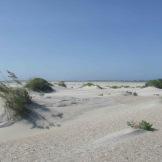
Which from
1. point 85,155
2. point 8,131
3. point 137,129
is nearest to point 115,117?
point 137,129

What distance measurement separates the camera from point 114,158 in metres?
8.45

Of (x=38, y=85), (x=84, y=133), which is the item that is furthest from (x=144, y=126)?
(x=38, y=85)

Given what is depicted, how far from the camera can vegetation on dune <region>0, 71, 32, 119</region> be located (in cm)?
1300

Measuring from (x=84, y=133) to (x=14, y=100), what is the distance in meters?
3.47

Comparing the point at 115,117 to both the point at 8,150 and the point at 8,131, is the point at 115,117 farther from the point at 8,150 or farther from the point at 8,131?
the point at 8,150

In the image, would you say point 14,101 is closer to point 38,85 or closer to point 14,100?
point 14,100

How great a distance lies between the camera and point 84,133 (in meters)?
10.7

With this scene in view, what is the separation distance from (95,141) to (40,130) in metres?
2.49

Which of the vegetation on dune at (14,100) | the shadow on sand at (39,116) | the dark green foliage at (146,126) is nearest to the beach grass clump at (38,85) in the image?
the vegetation on dune at (14,100)

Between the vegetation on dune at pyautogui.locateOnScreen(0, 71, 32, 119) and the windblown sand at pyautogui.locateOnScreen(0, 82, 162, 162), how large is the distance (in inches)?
13.0

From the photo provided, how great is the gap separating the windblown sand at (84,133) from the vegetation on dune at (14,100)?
0.33 m

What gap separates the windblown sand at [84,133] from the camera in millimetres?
8727

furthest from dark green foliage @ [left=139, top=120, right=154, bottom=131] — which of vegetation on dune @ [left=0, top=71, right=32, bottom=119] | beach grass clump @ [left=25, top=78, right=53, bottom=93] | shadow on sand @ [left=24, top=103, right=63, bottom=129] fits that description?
beach grass clump @ [left=25, top=78, right=53, bottom=93]

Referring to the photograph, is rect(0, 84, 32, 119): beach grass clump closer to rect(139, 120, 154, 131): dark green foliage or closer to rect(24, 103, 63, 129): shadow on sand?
rect(24, 103, 63, 129): shadow on sand
